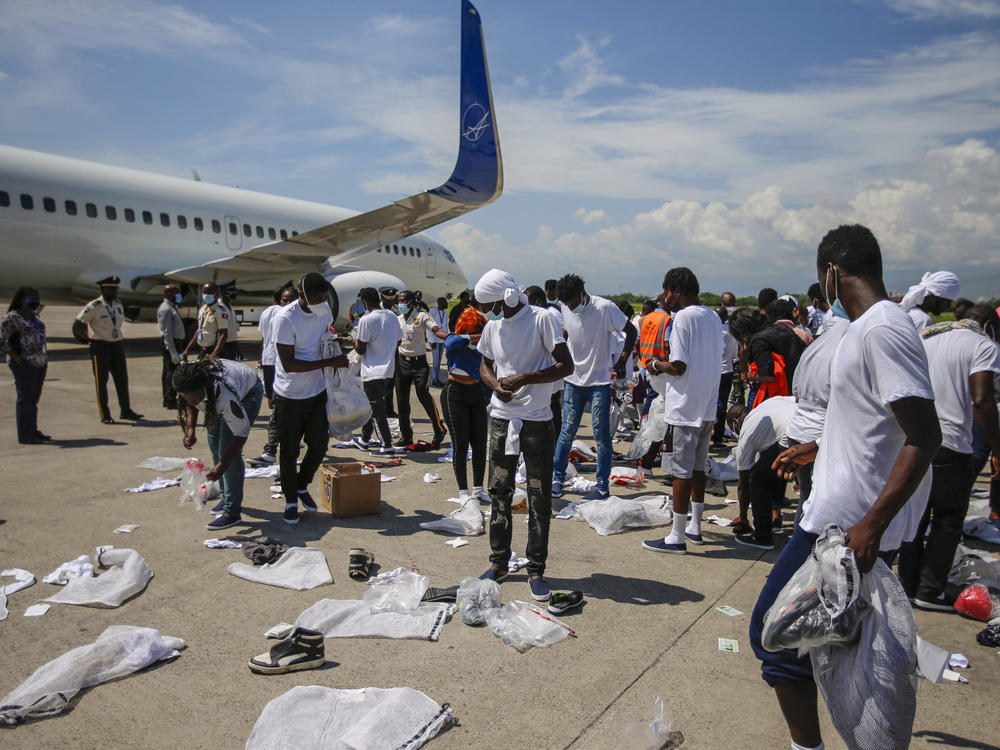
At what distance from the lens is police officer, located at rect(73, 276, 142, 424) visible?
864cm

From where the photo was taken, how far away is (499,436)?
4.08 metres

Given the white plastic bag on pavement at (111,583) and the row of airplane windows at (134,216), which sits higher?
the row of airplane windows at (134,216)

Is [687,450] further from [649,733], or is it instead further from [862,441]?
[862,441]

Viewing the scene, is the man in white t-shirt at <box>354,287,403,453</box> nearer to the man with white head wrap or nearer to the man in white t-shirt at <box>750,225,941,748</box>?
the man with white head wrap

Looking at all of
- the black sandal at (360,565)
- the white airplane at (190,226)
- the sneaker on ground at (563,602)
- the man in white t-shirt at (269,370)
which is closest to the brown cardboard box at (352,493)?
the black sandal at (360,565)

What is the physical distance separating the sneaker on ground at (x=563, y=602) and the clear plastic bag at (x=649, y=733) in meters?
1.11

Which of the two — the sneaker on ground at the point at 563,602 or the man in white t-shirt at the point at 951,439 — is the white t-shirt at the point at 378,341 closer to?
the sneaker on ground at the point at 563,602

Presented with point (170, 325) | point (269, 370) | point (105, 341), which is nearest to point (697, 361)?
point (269, 370)

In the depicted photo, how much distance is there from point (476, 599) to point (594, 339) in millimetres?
2940

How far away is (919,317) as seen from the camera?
4.83 m

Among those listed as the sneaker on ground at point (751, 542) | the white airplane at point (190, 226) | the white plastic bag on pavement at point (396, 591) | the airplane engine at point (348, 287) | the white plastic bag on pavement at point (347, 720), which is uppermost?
the white airplane at point (190, 226)

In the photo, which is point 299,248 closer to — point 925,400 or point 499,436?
point 499,436

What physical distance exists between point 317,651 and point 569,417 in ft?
11.5

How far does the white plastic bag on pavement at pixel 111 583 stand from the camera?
3775 mm
